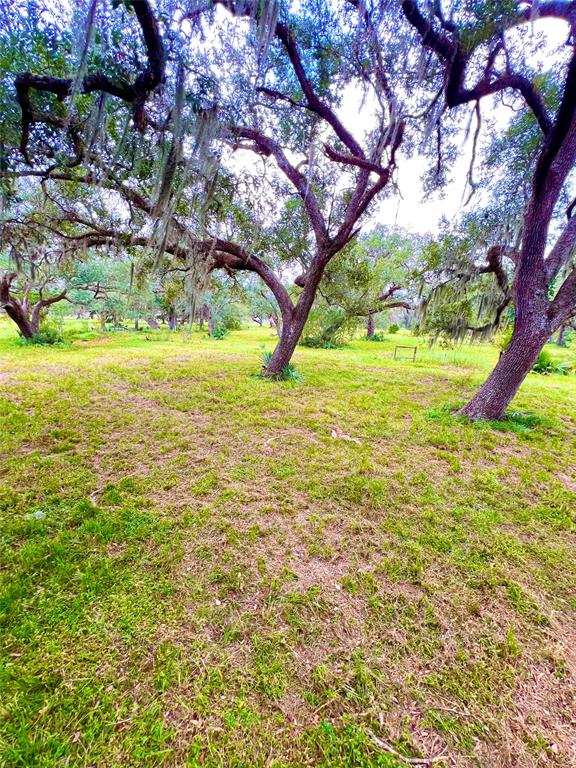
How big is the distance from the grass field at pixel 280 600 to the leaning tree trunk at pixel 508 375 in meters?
0.90

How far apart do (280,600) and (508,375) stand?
15.1 ft

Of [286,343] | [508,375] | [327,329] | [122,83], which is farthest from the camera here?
[327,329]

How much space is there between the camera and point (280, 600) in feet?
5.44

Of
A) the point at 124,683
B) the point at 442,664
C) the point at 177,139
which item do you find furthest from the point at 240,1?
the point at 442,664

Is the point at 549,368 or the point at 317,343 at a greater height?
the point at 317,343

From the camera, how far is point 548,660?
4.66 ft

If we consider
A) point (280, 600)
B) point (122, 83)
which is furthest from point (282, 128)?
point (280, 600)

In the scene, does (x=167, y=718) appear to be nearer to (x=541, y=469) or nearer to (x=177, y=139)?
(x=541, y=469)

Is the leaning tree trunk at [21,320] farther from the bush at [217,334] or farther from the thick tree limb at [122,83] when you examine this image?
the thick tree limb at [122,83]

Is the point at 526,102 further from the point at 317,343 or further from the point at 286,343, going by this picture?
the point at 317,343

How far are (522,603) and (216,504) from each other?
223 cm

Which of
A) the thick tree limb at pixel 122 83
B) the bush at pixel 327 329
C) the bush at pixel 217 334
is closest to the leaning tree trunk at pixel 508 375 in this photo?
the thick tree limb at pixel 122 83

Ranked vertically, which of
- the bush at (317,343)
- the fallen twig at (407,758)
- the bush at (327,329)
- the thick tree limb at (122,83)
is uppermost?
the thick tree limb at (122,83)

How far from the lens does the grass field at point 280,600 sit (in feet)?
3.65
